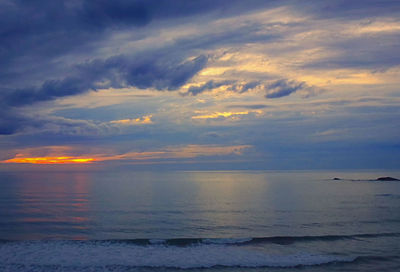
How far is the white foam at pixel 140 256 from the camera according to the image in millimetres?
21719

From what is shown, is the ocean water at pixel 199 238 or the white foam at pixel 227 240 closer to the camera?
the ocean water at pixel 199 238

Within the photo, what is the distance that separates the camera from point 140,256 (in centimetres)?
2327

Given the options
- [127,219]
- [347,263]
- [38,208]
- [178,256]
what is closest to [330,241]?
[347,263]

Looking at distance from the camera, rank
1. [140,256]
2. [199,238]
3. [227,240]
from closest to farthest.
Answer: [140,256] < [227,240] < [199,238]

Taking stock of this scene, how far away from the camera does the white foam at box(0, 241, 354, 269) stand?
21.7 meters

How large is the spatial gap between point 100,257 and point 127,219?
14.7 metres

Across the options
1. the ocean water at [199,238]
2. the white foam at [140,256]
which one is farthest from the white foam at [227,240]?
the white foam at [140,256]

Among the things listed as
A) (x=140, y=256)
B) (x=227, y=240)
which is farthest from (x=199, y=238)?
(x=140, y=256)

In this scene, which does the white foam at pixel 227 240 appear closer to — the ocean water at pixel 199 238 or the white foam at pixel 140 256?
the ocean water at pixel 199 238

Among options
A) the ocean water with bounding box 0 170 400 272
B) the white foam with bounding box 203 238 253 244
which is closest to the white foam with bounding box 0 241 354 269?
the ocean water with bounding box 0 170 400 272

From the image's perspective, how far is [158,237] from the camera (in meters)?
29.4

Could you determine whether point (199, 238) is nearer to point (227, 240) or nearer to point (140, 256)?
point (227, 240)

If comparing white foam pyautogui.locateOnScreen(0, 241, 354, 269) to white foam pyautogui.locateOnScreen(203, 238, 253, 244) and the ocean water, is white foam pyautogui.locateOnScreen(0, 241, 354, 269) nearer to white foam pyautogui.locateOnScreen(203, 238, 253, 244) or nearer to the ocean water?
the ocean water

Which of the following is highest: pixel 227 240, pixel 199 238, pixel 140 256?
pixel 140 256
